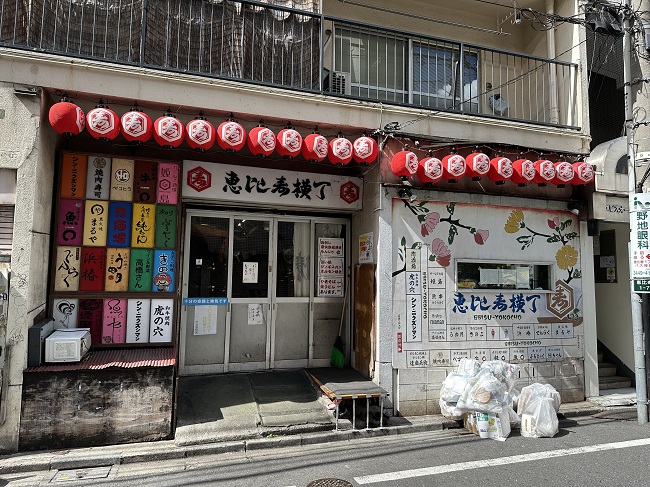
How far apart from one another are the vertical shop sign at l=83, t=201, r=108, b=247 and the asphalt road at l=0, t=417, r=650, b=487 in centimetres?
344

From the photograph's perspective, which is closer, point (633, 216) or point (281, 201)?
point (633, 216)

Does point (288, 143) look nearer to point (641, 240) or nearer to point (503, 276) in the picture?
point (503, 276)

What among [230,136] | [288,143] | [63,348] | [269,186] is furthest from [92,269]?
[288,143]

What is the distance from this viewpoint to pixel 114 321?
701 centimetres

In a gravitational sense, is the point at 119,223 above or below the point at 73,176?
below

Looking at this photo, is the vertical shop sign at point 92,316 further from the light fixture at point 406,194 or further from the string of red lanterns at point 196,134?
the light fixture at point 406,194

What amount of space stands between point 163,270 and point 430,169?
503 cm

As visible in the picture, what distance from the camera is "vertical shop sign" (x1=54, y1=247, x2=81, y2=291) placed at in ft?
22.2

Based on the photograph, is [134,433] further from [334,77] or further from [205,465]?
[334,77]

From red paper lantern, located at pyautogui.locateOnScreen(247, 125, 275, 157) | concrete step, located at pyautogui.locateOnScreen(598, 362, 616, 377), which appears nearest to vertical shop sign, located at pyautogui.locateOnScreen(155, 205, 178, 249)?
red paper lantern, located at pyautogui.locateOnScreen(247, 125, 275, 157)

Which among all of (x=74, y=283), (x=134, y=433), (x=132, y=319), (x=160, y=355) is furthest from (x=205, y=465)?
(x=74, y=283)

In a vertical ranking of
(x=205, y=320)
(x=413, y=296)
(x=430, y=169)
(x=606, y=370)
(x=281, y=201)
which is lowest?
(x=606, y=370)

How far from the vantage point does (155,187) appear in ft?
24.1

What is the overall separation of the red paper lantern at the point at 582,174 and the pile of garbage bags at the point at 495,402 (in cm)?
396
